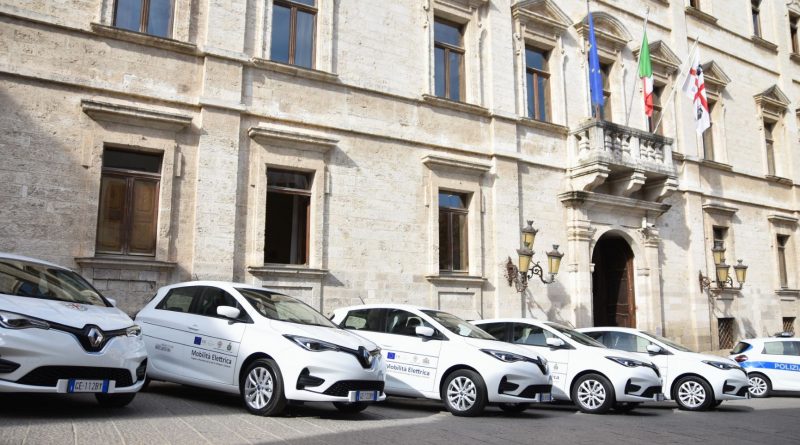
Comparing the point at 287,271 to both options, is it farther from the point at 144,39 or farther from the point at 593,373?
the point at 593,373

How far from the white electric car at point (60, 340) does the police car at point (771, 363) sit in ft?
43.8

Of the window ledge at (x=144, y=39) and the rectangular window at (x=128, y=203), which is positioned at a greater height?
the window ledge at (x=144, y=39)

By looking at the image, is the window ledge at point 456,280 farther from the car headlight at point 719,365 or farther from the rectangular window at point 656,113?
the rectangular window at point 656,113

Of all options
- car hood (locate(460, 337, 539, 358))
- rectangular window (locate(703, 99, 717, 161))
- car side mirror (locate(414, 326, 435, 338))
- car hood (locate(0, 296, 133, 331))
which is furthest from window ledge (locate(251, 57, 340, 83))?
rectangular window (locate(703, 99, 717, 161))

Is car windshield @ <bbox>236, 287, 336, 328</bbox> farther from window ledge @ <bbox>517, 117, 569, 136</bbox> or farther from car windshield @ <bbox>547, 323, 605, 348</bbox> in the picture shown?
window ledge @ <bbox>517, 117, 569, 136</bbox>

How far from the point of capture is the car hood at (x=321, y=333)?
7.91 metres

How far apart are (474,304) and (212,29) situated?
8454 mm

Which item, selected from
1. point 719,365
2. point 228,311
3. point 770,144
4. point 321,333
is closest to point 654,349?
point 719,365

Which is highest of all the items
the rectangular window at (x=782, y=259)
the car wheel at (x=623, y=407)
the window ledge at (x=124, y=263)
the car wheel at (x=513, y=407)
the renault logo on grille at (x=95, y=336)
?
the rectangular window at (x=782, y=259)

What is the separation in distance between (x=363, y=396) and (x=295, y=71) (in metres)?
8.37

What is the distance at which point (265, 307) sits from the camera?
8570 millimetres

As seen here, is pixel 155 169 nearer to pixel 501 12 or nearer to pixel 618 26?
pixel 501 12

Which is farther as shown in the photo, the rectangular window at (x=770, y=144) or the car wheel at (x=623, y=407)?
the rectangular window at (x=770, y=144)

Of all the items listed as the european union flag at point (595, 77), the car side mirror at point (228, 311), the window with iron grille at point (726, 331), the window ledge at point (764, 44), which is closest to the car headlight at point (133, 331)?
the car side mirror at point (228, 311)
